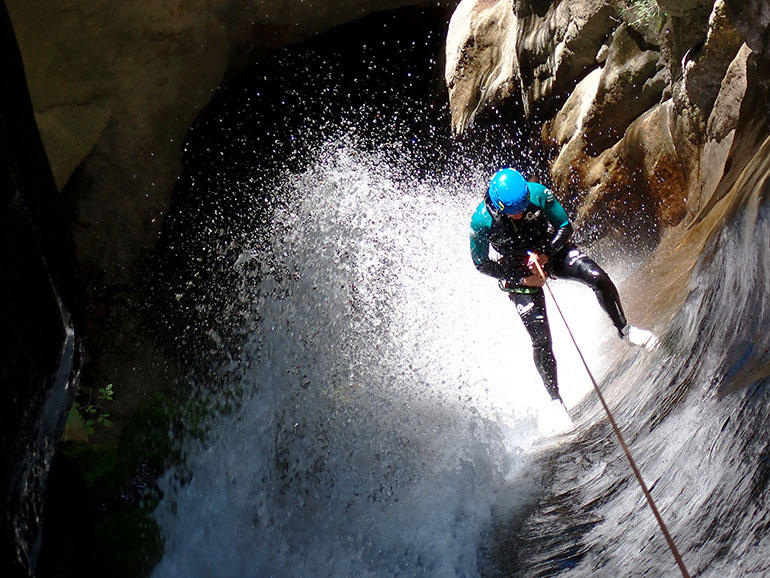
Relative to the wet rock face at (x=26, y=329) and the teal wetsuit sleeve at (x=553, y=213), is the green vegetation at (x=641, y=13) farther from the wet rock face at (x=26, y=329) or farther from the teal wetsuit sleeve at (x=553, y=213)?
the wet rock face at (x=26, y=329)

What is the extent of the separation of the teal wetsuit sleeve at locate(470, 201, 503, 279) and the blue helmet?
0.22 m

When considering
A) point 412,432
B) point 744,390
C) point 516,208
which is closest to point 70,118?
point 412,432

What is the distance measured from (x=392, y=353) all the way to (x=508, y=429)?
231 cm

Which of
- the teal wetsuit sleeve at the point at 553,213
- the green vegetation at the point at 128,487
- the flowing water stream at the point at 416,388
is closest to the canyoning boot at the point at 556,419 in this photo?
the flowing water stream at the point at 416,388

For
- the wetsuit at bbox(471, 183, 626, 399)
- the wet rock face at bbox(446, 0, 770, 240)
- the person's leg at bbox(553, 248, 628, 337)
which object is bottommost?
the person's leg at bbox(553, 248, 628, 337)

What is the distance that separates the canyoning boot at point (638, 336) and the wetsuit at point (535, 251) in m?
0.06

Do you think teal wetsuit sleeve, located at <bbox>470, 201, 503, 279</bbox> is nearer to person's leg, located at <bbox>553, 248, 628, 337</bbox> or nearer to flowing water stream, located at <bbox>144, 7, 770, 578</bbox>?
person's leg, located at <bbox>553, 248, 628, 337</bbox>

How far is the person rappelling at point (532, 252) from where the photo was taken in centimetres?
456

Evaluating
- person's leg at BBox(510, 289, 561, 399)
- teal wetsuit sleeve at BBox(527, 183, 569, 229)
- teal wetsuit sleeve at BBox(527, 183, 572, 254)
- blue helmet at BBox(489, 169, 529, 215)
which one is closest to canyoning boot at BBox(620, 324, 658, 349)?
person's leg at BBox(510, 289, 561, 399)

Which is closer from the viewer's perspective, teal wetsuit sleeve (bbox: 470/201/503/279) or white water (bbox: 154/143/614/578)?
teal wetsuit sleeve (bbox: 470/201/503/279)

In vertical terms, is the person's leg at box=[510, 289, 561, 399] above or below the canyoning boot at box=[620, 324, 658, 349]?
above

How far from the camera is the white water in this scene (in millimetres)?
5340

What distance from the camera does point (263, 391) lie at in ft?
25.1

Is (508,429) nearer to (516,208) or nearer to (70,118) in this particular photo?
(516,208)
